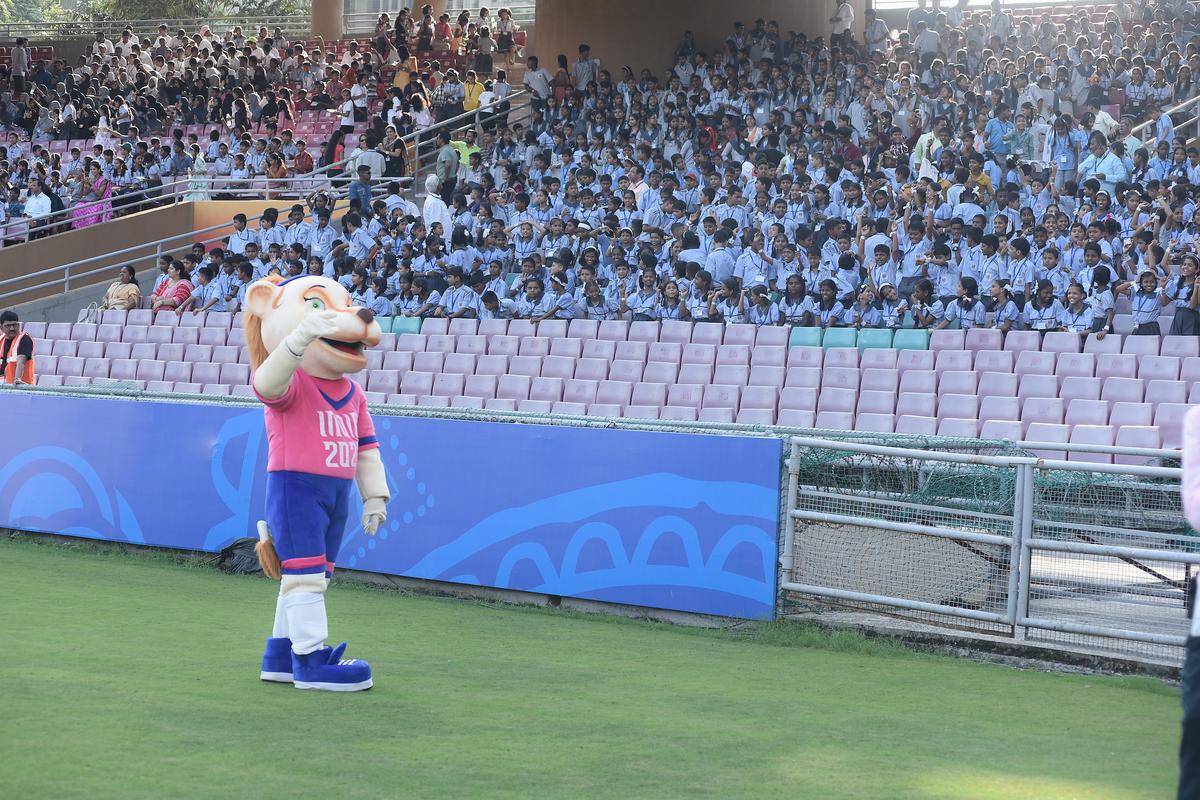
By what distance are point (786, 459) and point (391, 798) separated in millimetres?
4079

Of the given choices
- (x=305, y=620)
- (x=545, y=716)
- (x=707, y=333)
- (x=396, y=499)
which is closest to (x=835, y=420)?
(x=707, y=333)

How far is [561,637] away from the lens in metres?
7.67

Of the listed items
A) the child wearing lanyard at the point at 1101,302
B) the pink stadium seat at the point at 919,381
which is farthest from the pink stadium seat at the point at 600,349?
the child wearing lanyard at the point at 1101,302

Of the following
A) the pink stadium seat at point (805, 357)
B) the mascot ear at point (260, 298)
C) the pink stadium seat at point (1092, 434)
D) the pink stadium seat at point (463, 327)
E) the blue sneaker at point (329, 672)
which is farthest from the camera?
the pink stadium seat at point (463, 327)

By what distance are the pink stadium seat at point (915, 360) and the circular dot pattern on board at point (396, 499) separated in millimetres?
5360

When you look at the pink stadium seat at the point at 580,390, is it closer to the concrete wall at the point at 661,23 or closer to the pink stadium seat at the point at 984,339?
the pink stadium seat at the point at 984,339

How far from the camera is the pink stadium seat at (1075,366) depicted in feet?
39.9

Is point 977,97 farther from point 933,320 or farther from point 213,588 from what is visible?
point 213,588

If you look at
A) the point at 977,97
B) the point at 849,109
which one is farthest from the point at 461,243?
the point at 977,97

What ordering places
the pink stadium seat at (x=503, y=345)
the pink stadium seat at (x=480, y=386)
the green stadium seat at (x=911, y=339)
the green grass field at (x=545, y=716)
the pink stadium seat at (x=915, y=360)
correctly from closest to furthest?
the green grass field at (x=545, y=716) → the pink stadium seat at (x=915, y=360) → the green stadium seat at (x=911, y=339) → the pink stadium seat at (x=480, y=386) → the pink stadium seat at (x=503, y=345)

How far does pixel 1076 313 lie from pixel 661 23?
13.1 metres

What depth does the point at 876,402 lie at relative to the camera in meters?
12.7

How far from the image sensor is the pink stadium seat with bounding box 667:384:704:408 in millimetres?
13492

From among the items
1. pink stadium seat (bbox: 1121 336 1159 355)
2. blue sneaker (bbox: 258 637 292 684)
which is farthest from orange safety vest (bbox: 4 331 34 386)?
pink stadium seat (bbox: 1121 336 1159 355)
